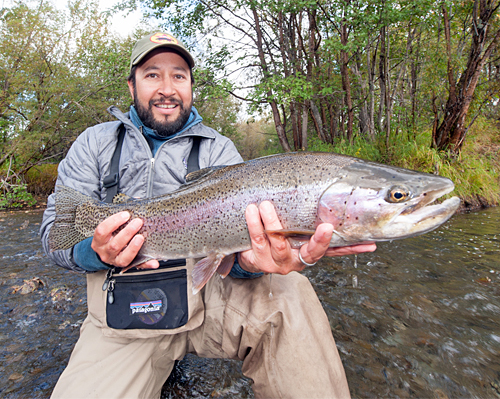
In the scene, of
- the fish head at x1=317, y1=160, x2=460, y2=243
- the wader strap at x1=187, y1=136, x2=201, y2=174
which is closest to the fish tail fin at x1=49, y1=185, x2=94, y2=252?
the wader strap at x1=187, y1=136, x2=201, y2=174

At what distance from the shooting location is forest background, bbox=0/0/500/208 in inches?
321

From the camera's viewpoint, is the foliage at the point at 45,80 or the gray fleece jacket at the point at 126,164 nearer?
the gray fleece jacket at the point at 126,164

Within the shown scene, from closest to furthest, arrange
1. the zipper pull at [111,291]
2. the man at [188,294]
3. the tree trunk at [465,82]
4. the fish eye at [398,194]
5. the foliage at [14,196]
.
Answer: the fish eye at [398,194], the man at [188,294], the zipper pull at [111,291], the tree trunk at [465,82], the foliage at [14,196]

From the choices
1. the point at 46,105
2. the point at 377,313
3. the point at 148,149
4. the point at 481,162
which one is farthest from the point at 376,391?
the point at 46,105

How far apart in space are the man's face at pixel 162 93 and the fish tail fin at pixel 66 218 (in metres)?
0.96

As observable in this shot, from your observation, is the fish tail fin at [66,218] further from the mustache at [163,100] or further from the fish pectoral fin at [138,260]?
the mustache at [163,100]

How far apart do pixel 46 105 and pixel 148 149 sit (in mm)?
13207

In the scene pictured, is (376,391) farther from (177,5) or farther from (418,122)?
(177,5)

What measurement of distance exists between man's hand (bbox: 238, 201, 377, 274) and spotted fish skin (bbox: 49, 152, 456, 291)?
0.23 feet

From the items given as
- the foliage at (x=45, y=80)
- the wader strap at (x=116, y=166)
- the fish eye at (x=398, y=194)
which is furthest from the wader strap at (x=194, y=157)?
the foliage at (x=45, y=80)

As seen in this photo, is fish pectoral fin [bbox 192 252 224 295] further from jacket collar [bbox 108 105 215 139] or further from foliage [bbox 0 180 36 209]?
foliage [bbox 0 180 36 209]

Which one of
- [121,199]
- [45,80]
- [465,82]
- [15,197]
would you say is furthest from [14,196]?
[465,82]

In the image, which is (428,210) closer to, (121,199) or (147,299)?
(147,299)

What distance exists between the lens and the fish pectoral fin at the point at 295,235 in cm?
184
